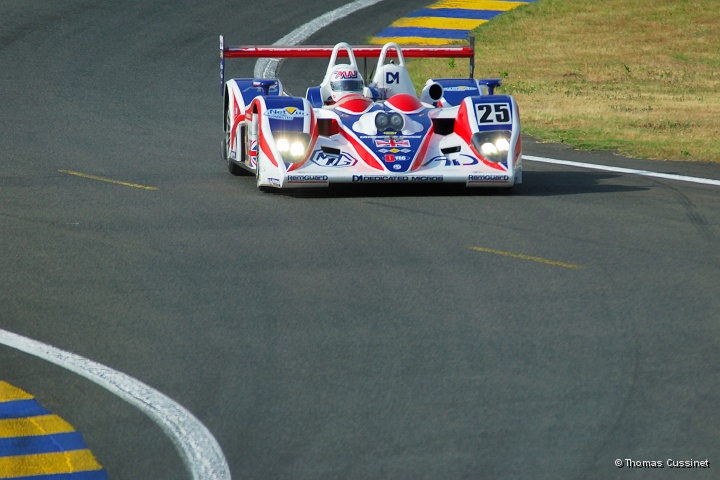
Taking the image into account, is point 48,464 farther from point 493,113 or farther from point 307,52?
point 307,52

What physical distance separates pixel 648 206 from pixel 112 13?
17451 mm

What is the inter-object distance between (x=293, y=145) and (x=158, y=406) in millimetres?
5645

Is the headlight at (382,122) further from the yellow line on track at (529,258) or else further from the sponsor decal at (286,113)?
the yellow line on track at (529,258)

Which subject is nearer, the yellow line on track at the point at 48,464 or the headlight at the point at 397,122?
the yellow line on track at the point at 48,464

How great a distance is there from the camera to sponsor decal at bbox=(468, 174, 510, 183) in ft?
38.1

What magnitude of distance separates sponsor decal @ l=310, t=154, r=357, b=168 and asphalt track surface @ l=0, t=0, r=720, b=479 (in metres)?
0.37

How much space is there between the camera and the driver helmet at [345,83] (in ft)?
42.3

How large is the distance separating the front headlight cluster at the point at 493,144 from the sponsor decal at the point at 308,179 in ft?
4.75

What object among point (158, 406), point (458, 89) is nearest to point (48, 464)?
point (158, 406)

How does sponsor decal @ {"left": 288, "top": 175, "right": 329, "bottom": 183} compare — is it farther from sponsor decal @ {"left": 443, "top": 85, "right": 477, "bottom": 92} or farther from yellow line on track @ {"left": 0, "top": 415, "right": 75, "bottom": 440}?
yellow line on track @ {"left": 0, "top": 415, "right": 75, "bottom": 440}

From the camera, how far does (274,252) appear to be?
966 centimetres

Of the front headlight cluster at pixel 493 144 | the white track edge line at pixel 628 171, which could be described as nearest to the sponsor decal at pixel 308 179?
the front headlight cluster at pixel 493 144

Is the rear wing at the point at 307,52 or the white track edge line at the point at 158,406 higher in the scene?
the rear wing at the point at 307,52

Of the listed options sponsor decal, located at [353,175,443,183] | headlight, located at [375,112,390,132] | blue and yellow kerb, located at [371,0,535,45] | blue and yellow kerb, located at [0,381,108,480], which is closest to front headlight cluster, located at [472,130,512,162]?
sponsor decal, located at [353,175,443,183]
